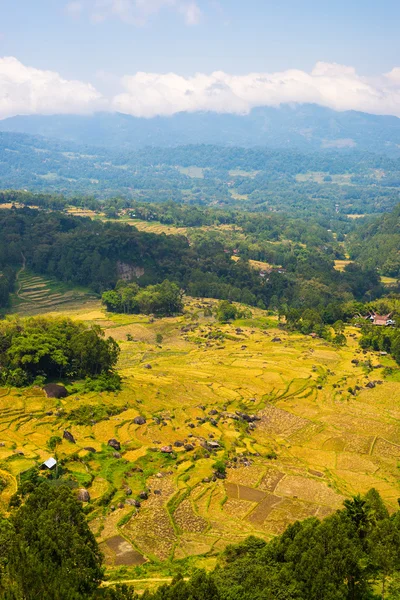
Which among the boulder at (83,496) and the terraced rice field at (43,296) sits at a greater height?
the boulder at (83,496)

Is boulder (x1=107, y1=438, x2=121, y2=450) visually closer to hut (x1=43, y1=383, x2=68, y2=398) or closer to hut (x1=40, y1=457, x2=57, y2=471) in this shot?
hut (x1=40, y1=457, x2=57, y2=471)

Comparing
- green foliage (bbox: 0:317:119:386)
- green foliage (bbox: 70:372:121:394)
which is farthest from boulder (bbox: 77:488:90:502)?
green foliage (bbox: 0:317:119:386)

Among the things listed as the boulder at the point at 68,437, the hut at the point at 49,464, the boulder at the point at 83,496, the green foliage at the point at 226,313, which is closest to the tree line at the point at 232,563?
the boulder at the point at 83,496

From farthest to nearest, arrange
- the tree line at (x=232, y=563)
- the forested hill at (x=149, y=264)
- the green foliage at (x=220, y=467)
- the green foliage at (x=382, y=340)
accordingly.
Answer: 1. the forested hill at (x=149, y=264)
2. the green foliage at (x=382, y=340)
3. the green foliage at (x=220, y=467)
4. the tree line at (x=232, y=563)

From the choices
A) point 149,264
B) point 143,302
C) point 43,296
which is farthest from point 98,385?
point 149,264

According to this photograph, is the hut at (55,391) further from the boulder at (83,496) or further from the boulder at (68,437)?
the boulder at (83,496)

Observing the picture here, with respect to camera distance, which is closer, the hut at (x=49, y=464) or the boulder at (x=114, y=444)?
the hut at (x=49, y=464)

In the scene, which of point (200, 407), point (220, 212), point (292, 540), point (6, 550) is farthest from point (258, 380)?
point (220, 212)
